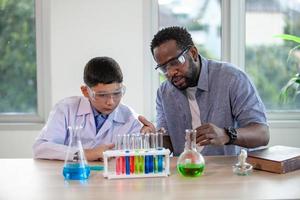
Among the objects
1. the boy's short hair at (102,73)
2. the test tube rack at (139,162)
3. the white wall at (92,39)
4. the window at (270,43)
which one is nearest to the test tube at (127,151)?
the test tube rack at (139,162)

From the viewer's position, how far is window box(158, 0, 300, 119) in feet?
11.7

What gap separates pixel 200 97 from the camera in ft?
7.31

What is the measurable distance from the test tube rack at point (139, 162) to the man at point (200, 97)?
43 cm

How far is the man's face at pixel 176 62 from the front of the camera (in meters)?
2.06

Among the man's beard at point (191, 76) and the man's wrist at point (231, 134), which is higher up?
the man's beard at point (191, 76)

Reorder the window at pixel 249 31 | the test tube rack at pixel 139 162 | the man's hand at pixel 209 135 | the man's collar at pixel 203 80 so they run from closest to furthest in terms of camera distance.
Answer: the test tube rack at pixel 139 162
the man's hand at pixel 209 135
the man's collar at pixel 203 80
the window at pixel 249 31

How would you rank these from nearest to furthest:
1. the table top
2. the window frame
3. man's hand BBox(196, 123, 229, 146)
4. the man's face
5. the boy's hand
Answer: the table top
man's hand BBox(196, 123, 229, 146)
the boy's hand
the man's face
the window frame

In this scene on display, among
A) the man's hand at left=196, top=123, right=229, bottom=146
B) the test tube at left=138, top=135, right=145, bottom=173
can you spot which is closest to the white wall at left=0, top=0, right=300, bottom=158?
the man's hand at left=196, top=123, right=229, bottom=146

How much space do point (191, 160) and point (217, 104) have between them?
2.03 feet

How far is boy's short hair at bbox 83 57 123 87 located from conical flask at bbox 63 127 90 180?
315 mm

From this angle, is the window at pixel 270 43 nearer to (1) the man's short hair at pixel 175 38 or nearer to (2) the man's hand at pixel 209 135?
(1) the man's short hair at pixel 175 38

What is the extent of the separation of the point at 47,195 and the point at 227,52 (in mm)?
2422

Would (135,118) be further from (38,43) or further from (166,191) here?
(38,43)

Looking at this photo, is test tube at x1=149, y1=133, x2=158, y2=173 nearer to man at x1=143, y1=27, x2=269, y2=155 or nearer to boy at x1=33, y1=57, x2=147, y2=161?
boy at x1=33, y1=57, x2=147, y2=161
